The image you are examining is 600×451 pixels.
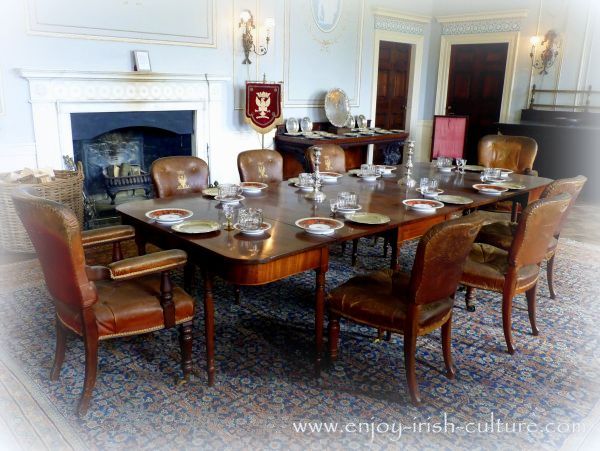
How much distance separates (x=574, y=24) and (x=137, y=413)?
5.91 meters

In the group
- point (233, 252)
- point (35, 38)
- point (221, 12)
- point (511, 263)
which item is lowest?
point (511, 263)

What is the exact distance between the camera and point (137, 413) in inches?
70.6

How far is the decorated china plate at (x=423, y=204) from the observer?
236 cm

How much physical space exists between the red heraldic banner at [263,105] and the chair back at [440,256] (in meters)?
3.15

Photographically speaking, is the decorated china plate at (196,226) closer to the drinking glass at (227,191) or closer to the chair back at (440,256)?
the drinking glass at (227,191)

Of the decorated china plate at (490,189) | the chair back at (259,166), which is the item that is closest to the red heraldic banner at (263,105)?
the chair back at (259,166)

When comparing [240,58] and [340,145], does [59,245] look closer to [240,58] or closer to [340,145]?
[240,58]

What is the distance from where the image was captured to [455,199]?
8.43 feet

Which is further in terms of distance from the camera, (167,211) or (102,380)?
(167,211)

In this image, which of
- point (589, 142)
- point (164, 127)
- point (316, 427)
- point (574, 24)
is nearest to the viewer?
point (316, 427)

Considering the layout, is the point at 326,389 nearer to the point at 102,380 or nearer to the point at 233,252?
the point at 233,252

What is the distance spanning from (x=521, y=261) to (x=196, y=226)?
134 centimetres

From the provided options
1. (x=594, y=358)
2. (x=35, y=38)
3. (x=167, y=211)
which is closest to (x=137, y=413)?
(x=167, y=211)

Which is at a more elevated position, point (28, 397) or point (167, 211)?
point (167, 211)
